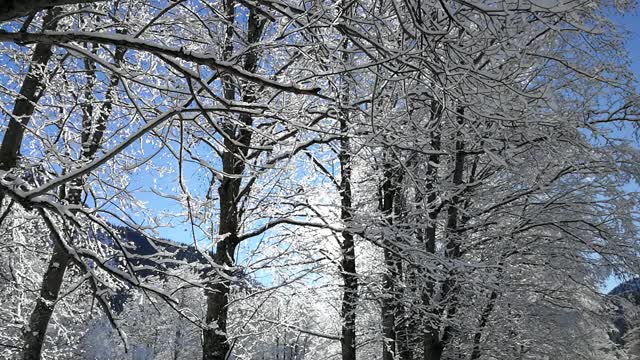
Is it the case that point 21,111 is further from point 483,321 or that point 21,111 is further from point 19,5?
point 483,321

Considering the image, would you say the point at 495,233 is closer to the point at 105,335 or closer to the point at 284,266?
the point at 284,266

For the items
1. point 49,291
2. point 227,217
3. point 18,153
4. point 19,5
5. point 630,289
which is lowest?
point 49,291

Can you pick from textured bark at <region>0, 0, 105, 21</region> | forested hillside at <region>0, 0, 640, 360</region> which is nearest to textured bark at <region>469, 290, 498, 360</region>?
forested hillside at <region>0, 0, 640, 360</region>

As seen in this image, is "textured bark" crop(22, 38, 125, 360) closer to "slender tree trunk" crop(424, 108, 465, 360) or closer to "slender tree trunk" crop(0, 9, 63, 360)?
"slender tree trunk" crop(0, 9, 63, 360)

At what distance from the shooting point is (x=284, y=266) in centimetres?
580

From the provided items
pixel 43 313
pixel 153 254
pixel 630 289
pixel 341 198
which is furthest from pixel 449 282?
pixel 43 313

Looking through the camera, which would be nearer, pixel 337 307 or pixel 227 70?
pixel 227 70

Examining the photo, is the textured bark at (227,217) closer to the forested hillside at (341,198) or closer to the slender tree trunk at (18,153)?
the forested hillside at (341,198)

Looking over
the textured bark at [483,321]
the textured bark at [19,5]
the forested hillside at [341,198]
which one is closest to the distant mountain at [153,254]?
the forested hillside at [341,198]

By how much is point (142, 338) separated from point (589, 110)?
5045 cm

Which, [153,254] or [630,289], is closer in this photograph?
[153,254]

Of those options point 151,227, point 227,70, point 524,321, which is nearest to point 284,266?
point 151,227

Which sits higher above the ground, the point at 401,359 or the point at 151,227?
the point at 151,227

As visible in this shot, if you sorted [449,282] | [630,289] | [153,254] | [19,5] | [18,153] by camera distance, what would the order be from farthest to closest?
1. [630,289]
2. [449,282]
3. [18,153]
4. [153,254]
5. [19,5]
